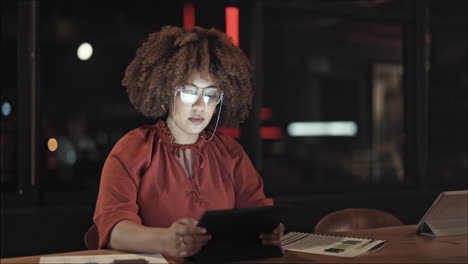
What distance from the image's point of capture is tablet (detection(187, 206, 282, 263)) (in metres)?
1.81

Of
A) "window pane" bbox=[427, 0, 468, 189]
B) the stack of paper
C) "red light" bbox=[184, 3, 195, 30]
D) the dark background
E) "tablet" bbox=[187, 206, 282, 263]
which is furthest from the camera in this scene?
"window pane" bbox=[427, 0, 468, 189]

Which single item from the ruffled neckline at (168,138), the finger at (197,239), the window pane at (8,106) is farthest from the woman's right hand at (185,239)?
the window pane at (8,106)

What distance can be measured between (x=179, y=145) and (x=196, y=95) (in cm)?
21

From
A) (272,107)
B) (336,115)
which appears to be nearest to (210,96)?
(272,107)

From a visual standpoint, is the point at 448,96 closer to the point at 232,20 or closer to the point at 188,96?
the point at 232,20

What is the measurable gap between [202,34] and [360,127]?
316 centimetres

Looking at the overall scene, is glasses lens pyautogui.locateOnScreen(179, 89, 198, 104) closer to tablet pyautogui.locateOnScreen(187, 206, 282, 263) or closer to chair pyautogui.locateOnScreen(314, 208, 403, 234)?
tablet pyautogui.locateOnScreen(187, 206, 282, 263)

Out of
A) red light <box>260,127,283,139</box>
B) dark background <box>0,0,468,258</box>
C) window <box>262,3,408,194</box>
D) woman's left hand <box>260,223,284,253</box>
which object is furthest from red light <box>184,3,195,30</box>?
woman's left hand <box>260,223,284,253</box>

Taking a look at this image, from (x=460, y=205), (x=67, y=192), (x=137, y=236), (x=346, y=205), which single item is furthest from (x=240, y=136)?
(x=137, y=236)

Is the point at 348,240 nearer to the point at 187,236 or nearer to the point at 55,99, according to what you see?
the point at 187,236

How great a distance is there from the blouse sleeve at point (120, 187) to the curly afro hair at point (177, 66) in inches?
9.6

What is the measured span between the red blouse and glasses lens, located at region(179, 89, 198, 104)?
0.48 feet

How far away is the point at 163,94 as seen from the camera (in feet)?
8.09

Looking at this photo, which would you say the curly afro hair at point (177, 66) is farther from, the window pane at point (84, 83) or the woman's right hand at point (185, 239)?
the window pane at point (84, 83)
